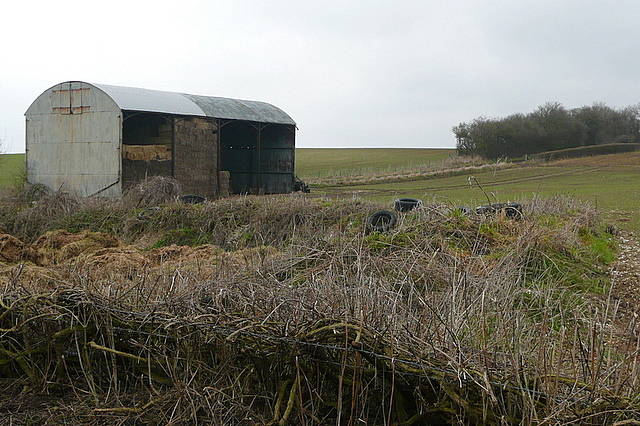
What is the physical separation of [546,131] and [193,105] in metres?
40.4

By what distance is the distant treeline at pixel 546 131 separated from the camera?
182ft

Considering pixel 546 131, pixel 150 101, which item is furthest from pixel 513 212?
pixel 546 131

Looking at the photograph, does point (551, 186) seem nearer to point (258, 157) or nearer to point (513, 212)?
point (258, 157)

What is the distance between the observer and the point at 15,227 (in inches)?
715

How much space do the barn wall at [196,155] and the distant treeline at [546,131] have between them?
34.7 m

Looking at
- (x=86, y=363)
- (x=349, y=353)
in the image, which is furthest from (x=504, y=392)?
(x=86, y=363)

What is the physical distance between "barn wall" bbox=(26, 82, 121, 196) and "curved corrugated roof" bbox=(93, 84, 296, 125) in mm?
848

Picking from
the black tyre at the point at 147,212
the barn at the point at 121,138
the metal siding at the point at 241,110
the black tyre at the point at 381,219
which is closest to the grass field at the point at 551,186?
the metal siding at the point at 241,110

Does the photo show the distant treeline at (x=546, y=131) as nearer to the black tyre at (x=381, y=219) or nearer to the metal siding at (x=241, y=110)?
the metal siding at (x=241, y=110)

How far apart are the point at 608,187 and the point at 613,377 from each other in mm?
31696

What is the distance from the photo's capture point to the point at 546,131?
5716 cm

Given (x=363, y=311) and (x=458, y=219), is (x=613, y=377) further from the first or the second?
(x=458, y=219)

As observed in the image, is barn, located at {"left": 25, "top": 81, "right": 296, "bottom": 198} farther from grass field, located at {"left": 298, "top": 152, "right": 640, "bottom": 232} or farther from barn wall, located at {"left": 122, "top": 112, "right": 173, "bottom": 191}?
grass field, located at {"left": 298, "top": 152, "right": 640, "bottom": 232}

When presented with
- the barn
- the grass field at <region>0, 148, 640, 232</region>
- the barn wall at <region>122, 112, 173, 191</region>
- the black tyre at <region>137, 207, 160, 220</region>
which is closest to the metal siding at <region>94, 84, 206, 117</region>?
the barn
